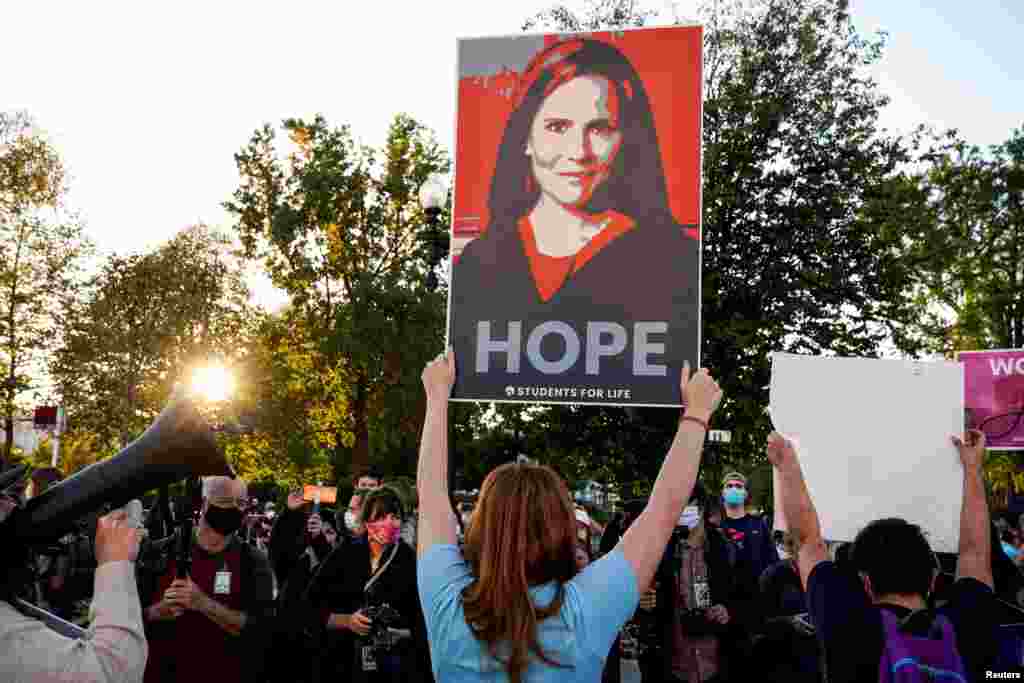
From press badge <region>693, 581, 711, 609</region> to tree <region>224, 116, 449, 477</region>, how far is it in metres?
25.6

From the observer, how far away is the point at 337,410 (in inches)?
1393

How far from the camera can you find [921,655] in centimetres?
266

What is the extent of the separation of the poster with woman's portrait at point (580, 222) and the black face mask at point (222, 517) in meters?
2.11

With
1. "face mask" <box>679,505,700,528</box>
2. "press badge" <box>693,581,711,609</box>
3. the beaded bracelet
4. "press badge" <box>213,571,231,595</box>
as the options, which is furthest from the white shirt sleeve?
"face mask" <box>679,505,700,528</box>

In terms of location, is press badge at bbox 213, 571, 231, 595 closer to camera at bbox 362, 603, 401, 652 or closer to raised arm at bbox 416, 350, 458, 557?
camera at bbox 362, 603, 401, 652

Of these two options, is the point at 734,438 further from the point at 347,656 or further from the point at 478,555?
the point at 478,555

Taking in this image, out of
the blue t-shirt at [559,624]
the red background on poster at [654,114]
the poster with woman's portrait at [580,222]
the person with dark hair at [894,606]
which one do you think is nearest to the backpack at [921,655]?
the person with dark hair at [894,606]

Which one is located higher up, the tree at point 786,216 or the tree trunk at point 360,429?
the tree at point 786,216

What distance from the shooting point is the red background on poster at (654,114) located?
431 cm

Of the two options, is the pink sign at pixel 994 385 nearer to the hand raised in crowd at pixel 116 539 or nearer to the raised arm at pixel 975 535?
the raised arm at pixel 975 535

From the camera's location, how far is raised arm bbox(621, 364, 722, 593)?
220 cm

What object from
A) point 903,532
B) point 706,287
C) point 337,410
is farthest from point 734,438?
point 337,410

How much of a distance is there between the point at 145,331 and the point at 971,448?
36058 mm

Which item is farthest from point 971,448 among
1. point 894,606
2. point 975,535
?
point 894,606
